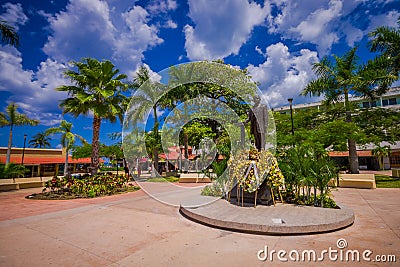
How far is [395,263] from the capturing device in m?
3.30

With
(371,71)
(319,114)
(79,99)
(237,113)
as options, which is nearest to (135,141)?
(237,113)

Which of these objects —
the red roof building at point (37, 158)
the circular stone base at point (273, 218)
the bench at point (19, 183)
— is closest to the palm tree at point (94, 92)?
the bench at point (19, 183)

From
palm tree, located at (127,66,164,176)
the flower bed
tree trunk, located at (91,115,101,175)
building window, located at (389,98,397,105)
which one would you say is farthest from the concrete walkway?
building window, located at (389,98,397,105)

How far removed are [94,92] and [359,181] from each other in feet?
52.0

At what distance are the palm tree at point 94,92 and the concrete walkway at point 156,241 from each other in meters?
7.00

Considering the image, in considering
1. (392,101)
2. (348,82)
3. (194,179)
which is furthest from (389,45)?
(392,101)

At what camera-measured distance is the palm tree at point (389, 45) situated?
1552 centimetres

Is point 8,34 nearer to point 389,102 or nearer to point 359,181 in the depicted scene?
point 359,181

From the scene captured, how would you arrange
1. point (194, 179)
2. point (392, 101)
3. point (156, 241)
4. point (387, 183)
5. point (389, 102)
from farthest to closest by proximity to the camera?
point (389, 102) → point (392, 101) → point (194, 179) → point (387, 183) → point (156, 241)

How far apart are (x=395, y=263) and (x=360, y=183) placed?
10.7 metres

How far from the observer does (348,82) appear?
16297 mm

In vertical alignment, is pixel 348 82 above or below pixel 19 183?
above

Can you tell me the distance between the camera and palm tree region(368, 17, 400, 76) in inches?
611

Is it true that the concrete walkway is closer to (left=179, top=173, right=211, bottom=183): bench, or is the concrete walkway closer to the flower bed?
the flower bed
